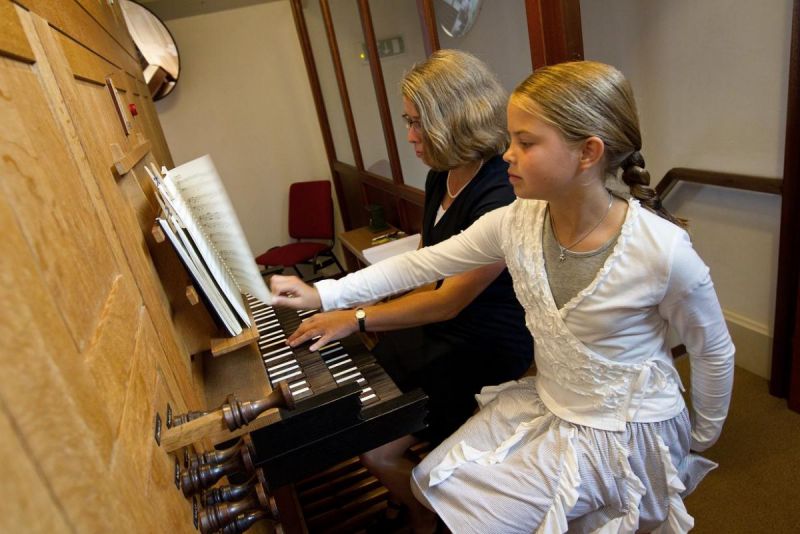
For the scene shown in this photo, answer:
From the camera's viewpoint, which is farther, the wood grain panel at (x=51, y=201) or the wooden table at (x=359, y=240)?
the wooden table at (x=359, y=240)

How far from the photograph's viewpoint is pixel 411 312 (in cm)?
156

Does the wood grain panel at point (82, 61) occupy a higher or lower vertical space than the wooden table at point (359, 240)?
higher

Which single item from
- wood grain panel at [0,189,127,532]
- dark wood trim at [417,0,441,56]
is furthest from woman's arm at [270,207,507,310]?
dark wood trim at [417,0,441,56]

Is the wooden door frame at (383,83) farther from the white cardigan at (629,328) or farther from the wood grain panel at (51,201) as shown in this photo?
the wood grain panel at (51,201)

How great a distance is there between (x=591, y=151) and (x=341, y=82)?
111 inches

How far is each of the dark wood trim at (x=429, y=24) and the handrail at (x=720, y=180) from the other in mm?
1129

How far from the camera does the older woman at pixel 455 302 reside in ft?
4.90

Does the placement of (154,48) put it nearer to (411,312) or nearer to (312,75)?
(312,75)

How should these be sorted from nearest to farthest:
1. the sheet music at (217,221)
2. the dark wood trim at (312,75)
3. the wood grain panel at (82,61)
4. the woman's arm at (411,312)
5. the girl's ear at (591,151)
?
the wood grain panel at (82,61), the girl's ear at (591,151), the sheet music at (217,221), the woman's arm at (411,312), the dark wood trim at (312,75)

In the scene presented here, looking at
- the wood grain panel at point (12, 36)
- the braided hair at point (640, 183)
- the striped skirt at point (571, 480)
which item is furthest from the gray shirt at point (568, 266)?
the wood grain panel at point (12, 36)

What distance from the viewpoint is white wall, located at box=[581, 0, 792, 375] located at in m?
1.93

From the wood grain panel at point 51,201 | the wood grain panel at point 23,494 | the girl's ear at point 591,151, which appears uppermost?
the wood grain panel at point 51,201

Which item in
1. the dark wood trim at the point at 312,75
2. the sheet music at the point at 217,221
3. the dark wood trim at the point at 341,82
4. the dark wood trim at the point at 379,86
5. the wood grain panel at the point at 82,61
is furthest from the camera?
the dark wood trim at the point at 312,75

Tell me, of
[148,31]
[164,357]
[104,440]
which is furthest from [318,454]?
[148,31]
